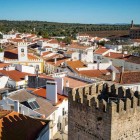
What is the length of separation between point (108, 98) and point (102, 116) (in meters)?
2.99

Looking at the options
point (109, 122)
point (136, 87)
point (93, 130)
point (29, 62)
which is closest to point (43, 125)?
point (93, 130)

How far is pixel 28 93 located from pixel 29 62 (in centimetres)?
3179

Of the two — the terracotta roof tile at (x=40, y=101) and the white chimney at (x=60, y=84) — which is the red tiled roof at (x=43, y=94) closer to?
the white chimney at (x=60, y=84)

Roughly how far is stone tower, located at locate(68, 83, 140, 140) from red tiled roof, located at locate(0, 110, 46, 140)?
12.6ft

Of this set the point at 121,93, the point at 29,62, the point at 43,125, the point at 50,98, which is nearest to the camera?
the point at 121,93

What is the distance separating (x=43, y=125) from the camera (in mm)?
24141

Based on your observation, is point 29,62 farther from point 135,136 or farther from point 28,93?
point 135,136

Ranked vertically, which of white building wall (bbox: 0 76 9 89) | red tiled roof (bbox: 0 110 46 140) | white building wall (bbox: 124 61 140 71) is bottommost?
white building wall (bbox: 124 61 140 71)

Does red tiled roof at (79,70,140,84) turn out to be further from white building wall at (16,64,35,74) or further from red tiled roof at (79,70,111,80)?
white building wall at (16,64,35,74)

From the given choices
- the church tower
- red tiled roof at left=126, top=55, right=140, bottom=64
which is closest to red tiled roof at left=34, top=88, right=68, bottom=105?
the church tower

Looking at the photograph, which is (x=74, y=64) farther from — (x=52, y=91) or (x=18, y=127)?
(x=18, y=127)

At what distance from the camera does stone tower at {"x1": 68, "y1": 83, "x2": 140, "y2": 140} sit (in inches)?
674

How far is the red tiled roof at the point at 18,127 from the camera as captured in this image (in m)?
21.4

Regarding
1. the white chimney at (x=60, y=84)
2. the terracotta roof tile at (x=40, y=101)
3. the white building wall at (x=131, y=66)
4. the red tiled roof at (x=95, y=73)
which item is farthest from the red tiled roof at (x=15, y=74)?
the white building wall at (x=131, y=66)
